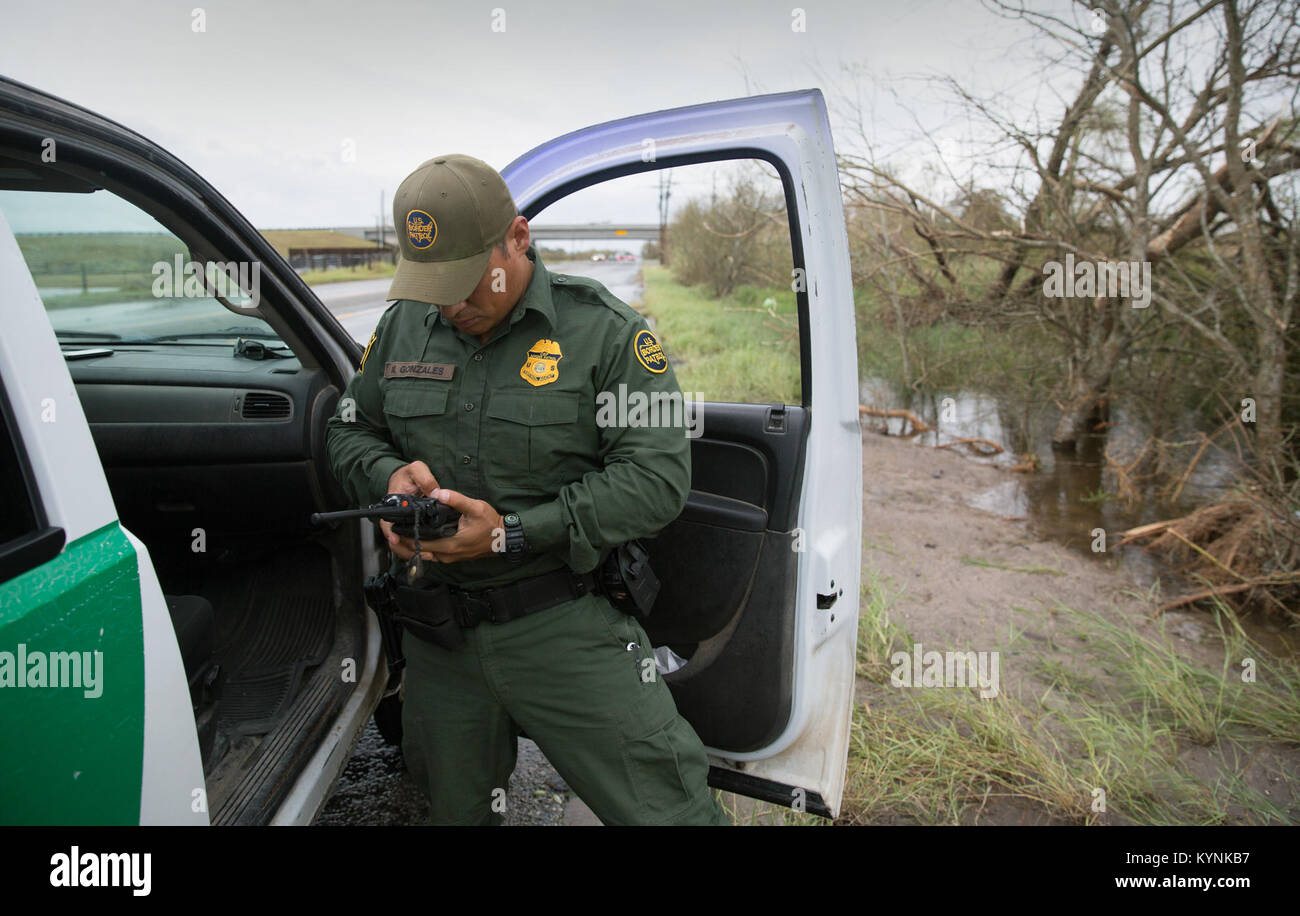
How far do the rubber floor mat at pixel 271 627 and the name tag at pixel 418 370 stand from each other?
1069 millimetres

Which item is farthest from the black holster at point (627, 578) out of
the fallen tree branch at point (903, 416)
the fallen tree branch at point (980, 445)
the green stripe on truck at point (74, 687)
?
the fallen tree branch at point (903, 416)

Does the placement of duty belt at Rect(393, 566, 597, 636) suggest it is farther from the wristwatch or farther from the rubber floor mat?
the rubber floor mat

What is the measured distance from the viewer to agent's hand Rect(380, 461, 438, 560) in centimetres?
158

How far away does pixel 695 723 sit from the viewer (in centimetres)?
208

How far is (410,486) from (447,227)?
517mm

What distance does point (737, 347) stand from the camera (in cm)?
1063

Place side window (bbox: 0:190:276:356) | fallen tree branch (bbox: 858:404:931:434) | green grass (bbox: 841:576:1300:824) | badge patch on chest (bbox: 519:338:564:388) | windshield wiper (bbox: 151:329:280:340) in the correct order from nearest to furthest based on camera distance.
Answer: badge patch on chest (bbox: 519:338:564:388), side window (bbox: 0:190:276:356), green grass (bbox: 841:576:1300:824), windshield wiper (bbox: 151:329:280:340), fallen tree branch (bbox: 858:404:931:434)

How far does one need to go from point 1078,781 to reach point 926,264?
5609 mm

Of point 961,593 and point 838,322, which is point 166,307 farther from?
point 961,593

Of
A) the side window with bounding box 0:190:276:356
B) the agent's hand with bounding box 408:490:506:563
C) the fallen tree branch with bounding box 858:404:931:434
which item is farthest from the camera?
the fallen tree branch with bounding box 858:404:931:434

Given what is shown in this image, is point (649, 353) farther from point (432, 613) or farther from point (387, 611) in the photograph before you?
point (387, 611)

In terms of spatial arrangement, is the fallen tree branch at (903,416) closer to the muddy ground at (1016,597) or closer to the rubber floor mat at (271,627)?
the muddy ground at (1016,597)

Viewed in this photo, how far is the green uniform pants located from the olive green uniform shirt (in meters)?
0.15

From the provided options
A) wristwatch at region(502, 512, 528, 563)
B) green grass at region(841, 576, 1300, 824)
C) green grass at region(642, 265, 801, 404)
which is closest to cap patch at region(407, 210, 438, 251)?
wristwatch at region(502, 512, 528, 563)
